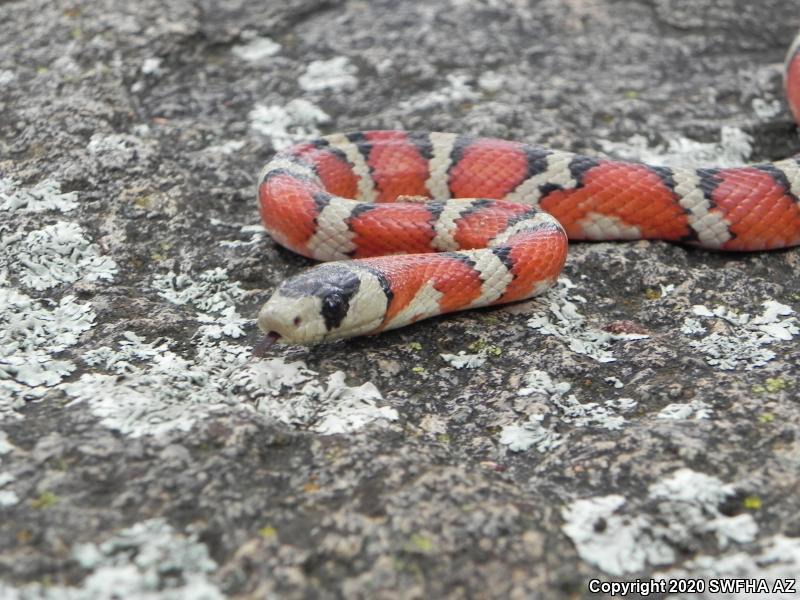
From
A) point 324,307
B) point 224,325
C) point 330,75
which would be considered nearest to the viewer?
point 324,307

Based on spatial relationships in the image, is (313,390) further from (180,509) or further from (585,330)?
(585,330)

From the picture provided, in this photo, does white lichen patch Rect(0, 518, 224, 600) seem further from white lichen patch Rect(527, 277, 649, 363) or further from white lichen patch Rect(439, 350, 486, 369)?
white lichen patch Rect(527, 277, 649, 363)

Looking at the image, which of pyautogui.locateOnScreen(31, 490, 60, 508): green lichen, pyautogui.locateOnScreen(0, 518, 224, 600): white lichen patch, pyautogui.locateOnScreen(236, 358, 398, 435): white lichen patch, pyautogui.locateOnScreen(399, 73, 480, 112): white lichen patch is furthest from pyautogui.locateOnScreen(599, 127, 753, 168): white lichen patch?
pyautogui.locateOnScreen(31, 490, 60, 508): green lichen

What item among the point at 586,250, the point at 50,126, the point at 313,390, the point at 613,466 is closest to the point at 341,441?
the point at 313,390

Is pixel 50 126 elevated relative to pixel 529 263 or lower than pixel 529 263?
elevated

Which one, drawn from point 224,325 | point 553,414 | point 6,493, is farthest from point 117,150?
point 553,414

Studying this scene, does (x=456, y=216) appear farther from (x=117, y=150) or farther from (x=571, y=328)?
(x=117, y=150)
